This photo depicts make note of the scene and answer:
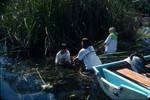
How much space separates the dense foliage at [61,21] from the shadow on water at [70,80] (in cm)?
87

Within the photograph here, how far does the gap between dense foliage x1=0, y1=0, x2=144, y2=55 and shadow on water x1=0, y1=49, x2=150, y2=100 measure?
2.84 ft

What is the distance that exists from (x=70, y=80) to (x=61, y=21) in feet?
9.86

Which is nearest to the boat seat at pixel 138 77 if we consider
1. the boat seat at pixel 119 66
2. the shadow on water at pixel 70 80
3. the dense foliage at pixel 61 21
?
the boat seat at pixel 119 66

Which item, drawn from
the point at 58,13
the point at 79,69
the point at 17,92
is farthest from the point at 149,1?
the point at 17,92

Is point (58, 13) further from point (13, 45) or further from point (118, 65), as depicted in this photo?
point (118, 65)

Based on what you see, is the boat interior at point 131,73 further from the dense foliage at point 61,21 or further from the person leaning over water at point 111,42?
A: the dense foliage at point 61,21

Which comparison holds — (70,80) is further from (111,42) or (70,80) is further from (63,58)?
(111,42)

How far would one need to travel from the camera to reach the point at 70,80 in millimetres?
5738

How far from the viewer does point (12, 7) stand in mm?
7895

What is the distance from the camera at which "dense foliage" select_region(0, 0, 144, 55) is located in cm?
752

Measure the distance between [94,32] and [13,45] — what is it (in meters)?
3.58

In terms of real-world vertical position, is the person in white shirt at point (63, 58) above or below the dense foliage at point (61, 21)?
below

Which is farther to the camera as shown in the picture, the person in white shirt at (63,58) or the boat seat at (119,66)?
the person in white shirt at (63,58)

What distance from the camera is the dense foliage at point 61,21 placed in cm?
752
